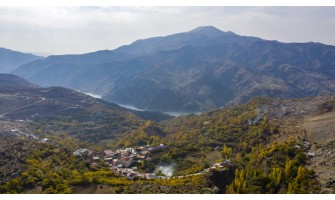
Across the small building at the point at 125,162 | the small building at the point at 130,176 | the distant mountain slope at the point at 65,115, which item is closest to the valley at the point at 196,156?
the small building at the point at 130,176

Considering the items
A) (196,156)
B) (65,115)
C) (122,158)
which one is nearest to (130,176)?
(122,158)

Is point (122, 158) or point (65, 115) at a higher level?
point (122, 158)

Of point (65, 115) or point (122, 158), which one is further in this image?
point (65, 115)

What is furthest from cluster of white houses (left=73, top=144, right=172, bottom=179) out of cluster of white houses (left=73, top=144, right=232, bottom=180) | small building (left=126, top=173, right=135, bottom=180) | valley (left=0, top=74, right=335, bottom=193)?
small building (left=126, top=173, right=135, bottom=180)

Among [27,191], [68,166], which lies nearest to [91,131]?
[68,166]

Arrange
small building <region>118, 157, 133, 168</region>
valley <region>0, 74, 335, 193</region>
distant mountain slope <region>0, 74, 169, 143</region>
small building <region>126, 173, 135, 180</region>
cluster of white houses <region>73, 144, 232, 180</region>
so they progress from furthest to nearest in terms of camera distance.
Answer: distant mountain slope <region>0, 74, 169, 143</region> < small building <region>118, 157, 133, 168</region> < cluster of white houses <region>73, 144, 232, 180</region> < small building <region>126, 173, 135, 180</region> < valley <region>0, 74, 335, 193</region>

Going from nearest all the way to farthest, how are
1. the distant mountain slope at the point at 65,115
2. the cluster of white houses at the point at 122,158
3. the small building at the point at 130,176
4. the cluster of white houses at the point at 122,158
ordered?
1. the small building at the point at 130,176
2. the cluster of white houses at the point at 122,158
3. the cluster of white houses at the point at 122,158
4. the distant mountain slope at the point at 65,115

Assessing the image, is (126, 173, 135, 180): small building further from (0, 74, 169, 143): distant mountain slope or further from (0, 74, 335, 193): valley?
(0, 74, 169, 143): distant mountain slope

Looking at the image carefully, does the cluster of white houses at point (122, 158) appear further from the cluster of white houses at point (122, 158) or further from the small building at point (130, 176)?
the small building at point (130, 176)

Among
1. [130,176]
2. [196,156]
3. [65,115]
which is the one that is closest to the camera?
[130,176]

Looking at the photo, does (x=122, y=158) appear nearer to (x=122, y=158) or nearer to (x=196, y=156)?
(x=122, y=158)

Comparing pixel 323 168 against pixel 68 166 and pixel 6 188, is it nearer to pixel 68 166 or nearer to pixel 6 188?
pixel 68 166

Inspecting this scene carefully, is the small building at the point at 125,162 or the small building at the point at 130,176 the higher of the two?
the small building at the point at 130,176
